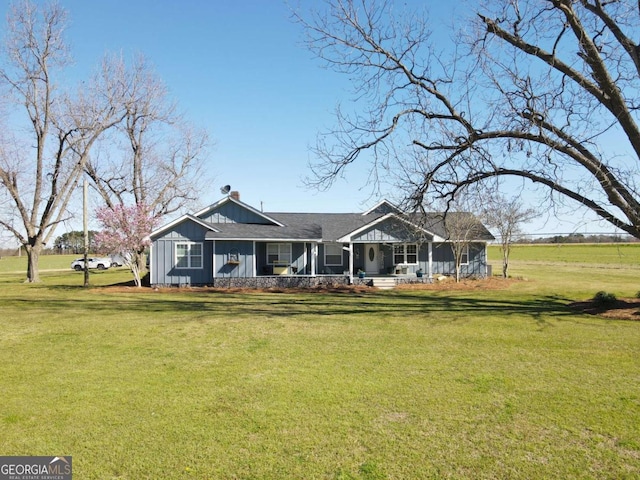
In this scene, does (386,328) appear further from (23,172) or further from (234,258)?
(23,172)

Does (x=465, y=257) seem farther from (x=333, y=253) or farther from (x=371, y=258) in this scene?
(x=333, y=253)

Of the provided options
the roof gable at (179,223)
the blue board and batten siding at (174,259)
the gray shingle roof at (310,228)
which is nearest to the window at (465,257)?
the gray shingle roof at (310,228)

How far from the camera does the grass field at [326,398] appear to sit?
3945 millimetres

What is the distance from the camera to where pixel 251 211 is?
26031mm

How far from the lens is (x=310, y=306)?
50.9ft

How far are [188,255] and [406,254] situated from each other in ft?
42.9

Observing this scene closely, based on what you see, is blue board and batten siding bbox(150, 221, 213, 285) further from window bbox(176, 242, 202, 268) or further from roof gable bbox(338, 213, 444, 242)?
roof gable bbox(338, 213, 444, 242)

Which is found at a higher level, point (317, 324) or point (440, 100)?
point (440, 100)

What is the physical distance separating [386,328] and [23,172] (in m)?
29.6

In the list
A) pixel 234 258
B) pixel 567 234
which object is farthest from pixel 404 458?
pixel 234 258

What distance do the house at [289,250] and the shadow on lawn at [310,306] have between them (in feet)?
12.2

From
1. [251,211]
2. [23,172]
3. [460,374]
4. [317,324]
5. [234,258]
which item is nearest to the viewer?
[460,374]

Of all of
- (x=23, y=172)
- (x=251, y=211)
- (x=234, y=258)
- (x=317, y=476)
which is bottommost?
(x=317, y=476)

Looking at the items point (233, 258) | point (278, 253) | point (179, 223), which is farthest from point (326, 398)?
point (278, 253)
